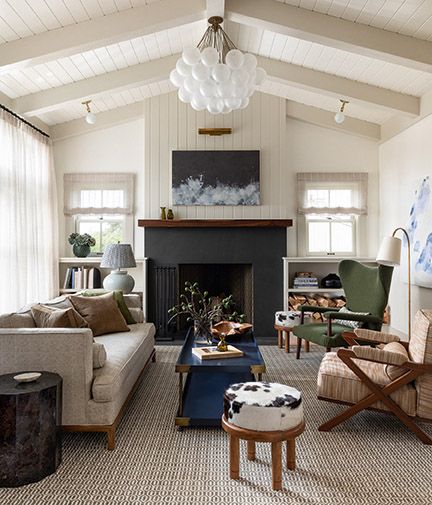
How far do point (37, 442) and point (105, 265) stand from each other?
306cm

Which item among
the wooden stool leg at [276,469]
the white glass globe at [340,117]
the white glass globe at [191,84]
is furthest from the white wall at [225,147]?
the wooden stool leg at [276,469]

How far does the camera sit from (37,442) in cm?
230

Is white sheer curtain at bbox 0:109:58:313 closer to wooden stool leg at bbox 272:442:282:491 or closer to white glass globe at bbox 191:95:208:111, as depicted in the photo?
white glass globe at bbox 191:95:208:111

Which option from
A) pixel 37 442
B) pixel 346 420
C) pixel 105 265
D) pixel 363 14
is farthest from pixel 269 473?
pixel 363 14

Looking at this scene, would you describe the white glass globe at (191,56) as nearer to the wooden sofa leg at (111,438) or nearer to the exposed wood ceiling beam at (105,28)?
the exposed wood ceiling beam at (105,28)

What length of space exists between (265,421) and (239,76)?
249 centimetres

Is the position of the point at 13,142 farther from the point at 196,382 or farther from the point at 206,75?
the point at 196,382

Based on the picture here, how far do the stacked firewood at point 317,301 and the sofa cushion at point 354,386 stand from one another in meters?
2.98

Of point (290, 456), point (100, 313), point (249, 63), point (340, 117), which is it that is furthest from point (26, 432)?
point (340, 117)

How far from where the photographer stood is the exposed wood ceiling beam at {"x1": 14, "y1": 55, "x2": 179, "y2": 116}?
5.10 metres

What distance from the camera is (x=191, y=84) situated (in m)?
3.50

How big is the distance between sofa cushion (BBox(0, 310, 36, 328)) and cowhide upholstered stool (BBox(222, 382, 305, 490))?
1470mm

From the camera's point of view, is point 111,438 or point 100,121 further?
point 100,121

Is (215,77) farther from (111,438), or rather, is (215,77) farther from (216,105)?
(111,438)
